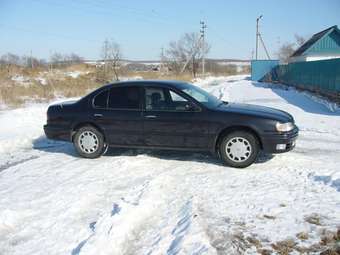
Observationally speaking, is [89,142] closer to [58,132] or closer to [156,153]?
[58,132]

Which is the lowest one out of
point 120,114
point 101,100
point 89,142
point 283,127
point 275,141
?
point 89,142

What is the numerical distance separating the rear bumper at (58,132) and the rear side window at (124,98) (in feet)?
3.68

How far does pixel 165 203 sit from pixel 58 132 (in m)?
3.58

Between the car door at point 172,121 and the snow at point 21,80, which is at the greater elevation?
the snow at point 21,80

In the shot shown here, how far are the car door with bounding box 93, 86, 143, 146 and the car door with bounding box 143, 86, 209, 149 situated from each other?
0.58 feet

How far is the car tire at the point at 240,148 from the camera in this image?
6.29 metres

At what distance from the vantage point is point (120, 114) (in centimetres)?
698

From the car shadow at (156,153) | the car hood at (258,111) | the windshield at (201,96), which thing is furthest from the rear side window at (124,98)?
the car hood at (258,111)

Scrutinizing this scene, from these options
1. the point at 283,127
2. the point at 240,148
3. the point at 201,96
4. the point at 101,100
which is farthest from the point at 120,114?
the point at 283,127

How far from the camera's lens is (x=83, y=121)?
720 cm

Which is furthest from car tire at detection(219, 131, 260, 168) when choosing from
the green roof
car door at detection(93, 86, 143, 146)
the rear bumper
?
the green roof

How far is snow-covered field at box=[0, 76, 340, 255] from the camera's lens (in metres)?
3.75

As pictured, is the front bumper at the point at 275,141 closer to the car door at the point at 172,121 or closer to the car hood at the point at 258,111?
the car hood at the point at 258,111

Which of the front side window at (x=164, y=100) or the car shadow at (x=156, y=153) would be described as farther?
the car shadow at (x=156, y=153)
